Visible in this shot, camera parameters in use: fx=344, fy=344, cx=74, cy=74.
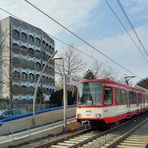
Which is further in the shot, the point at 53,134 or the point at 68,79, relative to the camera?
the point at 68,79

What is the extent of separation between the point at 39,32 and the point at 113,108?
6893 cm

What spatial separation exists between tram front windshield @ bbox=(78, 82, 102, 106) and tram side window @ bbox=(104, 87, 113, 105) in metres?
0.37

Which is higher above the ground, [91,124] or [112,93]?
[112,93]

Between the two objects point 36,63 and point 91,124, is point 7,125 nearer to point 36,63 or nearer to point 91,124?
point 91,124

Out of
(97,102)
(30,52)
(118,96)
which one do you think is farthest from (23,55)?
(97,102)

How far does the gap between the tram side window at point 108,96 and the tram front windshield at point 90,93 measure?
366 millimetres

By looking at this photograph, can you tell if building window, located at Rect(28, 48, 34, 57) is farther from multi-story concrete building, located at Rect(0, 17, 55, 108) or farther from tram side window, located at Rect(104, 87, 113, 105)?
tram side window, located at Rect(104, 87, 113, 105)

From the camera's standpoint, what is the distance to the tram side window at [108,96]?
2002 cm

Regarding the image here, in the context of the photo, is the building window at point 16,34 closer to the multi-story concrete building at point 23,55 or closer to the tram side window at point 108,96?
the multi-story concrete building at point 23,55

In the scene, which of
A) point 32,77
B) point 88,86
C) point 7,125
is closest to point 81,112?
point 88,86

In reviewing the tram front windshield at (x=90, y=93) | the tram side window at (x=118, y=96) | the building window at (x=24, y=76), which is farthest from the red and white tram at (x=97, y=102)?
the building window at (x=24, y=76)

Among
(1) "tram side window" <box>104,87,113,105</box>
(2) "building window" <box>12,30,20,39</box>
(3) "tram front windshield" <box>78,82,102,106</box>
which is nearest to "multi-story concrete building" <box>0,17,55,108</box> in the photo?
(2) "building window" <box>12,30,20,39</box>

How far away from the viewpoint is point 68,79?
72.0 ft

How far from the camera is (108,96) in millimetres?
20297
